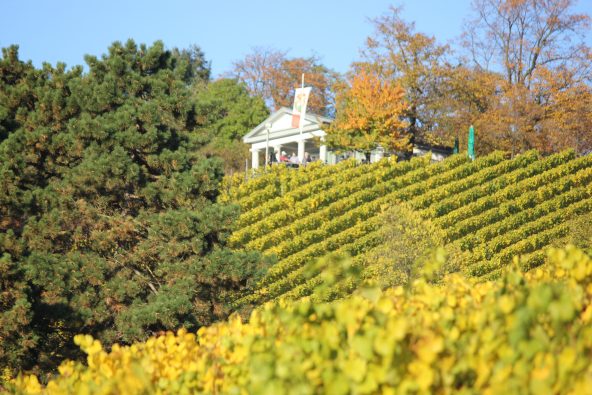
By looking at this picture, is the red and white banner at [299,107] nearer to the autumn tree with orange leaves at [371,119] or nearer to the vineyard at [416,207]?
the autumn tree with orange leaves at [371,119]

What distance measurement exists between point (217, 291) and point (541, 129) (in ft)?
89.0

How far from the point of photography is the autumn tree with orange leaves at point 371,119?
3353 cm

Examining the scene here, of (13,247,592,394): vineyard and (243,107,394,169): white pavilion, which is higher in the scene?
(243,107,394,169): white pavilion

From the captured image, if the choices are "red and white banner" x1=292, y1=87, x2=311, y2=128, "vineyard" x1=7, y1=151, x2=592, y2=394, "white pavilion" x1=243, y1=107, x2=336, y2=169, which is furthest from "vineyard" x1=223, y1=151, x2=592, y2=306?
"vineyard" x1=7, y1=151, x2=592, y2=394

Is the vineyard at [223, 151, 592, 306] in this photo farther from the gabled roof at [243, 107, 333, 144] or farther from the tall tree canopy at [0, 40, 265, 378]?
the gabled roof at [243, 107, 333, 144]

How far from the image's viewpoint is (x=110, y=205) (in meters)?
12.9

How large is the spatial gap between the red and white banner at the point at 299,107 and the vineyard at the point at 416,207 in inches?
271

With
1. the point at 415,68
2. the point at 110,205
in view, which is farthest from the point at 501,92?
the point at 110,205

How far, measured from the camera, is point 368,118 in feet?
111

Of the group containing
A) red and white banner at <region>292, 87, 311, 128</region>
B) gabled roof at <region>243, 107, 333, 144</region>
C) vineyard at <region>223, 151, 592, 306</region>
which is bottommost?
vineyard at <region>223, 151, 592, 306</region>

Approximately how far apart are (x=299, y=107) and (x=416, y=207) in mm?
9379

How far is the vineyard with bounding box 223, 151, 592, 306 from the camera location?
21.3 m

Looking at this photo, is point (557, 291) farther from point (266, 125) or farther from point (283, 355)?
point (266, 125)

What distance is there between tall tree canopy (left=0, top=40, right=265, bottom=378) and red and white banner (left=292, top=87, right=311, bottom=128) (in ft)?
55.6
